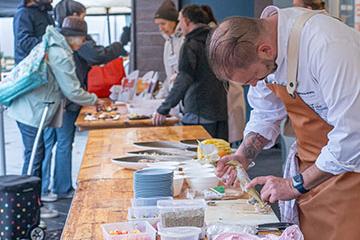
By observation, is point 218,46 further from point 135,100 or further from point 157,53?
point 157,53

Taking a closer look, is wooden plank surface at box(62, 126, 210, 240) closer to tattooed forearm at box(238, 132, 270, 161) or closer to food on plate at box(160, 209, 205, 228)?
food on plate at box(160, 209, 205, 228)

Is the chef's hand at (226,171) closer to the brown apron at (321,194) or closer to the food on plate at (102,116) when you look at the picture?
the brown apron at (321,194)

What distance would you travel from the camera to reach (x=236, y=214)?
2168mm

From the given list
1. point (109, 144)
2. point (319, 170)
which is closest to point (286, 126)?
point (109, 144)

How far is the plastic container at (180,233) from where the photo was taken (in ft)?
5.96

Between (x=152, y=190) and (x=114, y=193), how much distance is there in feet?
1.15

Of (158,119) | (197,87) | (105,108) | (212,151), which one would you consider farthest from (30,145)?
(212,151)

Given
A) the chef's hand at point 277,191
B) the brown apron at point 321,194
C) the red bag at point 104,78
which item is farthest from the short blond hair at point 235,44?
the red bag at point 104,78

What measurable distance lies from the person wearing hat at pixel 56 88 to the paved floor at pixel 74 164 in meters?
0.54

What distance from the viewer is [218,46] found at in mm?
1887

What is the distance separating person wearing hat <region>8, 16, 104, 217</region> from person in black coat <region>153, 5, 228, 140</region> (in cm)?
67

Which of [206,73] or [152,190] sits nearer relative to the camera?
[152,190]

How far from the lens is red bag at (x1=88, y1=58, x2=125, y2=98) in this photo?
20.1 feet

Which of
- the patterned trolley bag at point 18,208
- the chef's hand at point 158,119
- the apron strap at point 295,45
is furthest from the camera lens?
the chef's hand at point 158,119
